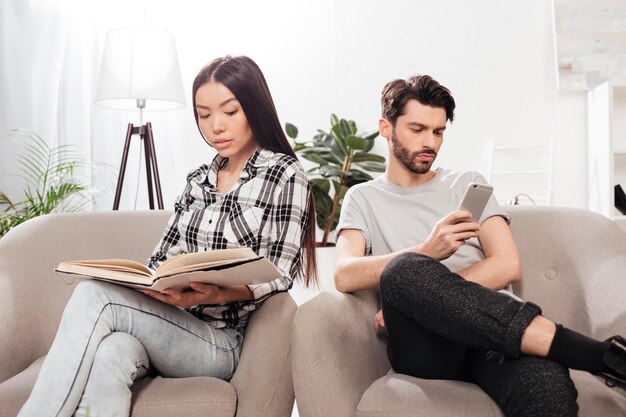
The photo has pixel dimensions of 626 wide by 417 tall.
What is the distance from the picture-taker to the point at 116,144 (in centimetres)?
383

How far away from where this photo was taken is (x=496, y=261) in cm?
172

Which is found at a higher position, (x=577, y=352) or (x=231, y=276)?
(x=231, y=276)

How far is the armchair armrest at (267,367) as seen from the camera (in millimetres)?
1525

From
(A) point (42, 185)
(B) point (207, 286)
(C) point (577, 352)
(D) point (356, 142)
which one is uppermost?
(D) point (356, 142)

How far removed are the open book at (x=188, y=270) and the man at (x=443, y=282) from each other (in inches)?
11.5

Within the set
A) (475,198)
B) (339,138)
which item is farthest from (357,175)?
(475,198)

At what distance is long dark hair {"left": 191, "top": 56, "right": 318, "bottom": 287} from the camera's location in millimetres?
1838

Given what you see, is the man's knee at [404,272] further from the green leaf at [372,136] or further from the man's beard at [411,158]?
the green leaf at [372,136]

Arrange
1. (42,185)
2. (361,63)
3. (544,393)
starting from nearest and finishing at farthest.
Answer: (544,393) < (42,185) < (361,63)

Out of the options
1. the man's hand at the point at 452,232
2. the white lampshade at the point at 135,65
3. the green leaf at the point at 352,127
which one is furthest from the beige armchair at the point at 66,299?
the green leaf at the point at 352,127

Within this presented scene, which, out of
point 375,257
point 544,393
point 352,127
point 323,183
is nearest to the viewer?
point 544,393

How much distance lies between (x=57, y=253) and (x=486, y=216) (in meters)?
1.21

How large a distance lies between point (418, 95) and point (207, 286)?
786 mm

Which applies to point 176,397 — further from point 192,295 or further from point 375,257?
point 375,257
